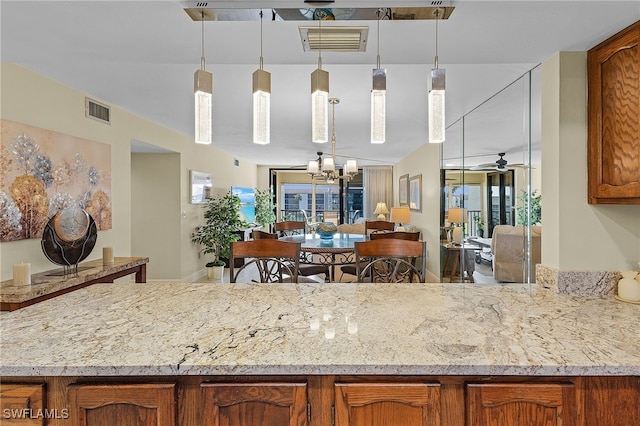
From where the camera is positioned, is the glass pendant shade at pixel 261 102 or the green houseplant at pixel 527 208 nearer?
the glass pendant shade at pixel 261 102

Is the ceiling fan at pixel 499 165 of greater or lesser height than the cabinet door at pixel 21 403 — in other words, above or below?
above

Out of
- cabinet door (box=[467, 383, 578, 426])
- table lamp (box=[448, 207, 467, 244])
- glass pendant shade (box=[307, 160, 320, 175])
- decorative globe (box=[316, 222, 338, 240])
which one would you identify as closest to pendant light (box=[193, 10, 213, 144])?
cabinet door (box=[467, 383, 578, 426])

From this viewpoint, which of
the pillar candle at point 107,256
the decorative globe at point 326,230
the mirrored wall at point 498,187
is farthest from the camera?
the decorative globe at point 326,230

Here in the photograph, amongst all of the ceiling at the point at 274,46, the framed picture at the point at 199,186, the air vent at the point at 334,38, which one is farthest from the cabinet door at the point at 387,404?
the framed picture at the point at 199,186

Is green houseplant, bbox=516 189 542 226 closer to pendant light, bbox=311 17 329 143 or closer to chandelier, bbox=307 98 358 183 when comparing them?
pendant light, bbox=311 17 329 143

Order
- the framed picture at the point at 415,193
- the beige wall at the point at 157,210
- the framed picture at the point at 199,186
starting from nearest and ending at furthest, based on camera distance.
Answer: the beige wall at the point at 157,210 < the framed picture at the point at 199,186 < the framed picture at the point at 415,193

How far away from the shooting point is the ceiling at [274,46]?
143 cm

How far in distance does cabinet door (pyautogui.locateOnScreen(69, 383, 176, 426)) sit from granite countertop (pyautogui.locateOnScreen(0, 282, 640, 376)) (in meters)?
0.07

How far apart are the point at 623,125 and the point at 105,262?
139 inches

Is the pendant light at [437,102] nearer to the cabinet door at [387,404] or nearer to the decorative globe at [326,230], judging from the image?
the cabinet door at [387,404]

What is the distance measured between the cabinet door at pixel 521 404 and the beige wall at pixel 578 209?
3.13 ft

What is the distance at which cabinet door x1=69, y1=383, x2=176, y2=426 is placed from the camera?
0.91 meters

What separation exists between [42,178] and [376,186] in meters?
7.40

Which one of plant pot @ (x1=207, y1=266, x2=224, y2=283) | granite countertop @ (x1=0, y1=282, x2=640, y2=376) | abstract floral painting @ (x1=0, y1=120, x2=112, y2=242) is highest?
abstract floral painting @ (x1=0, y1=120, x2=112, y2=242)
